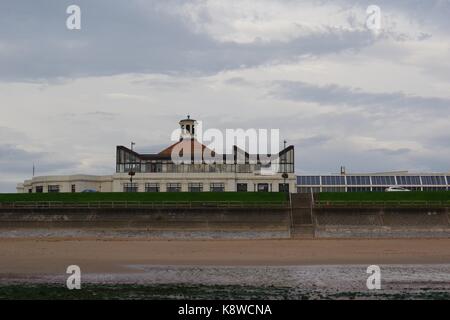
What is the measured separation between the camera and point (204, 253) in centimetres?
4650

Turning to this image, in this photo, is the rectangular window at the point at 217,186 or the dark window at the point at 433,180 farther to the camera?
the dark window at the point at 433,180

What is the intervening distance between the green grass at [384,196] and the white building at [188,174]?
45.3 ft

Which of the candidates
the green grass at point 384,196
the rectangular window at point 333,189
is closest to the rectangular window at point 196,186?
the rectangular window at point 333,189

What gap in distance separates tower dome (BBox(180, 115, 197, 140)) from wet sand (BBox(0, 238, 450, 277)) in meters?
42.5

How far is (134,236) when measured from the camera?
63.0m

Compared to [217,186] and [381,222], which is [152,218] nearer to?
[381,222]

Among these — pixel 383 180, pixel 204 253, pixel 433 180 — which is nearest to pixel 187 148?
pixel 383 180

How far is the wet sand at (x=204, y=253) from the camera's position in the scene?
3947 centimetres

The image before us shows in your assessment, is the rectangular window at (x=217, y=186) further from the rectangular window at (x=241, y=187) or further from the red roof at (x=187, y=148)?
the red roof at (x=187, y=148)

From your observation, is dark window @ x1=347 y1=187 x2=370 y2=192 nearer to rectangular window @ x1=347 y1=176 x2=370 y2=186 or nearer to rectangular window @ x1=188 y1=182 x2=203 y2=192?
rectangular window @ x1=347 y1=176 x2=370 y2=186

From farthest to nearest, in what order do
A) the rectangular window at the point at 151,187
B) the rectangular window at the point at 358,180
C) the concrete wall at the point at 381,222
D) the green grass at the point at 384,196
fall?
the rectangular window at the point at 358,180, the rectangular window at the point at 151,187, the green grass at the point at 384,196, the concrete wall at the point at 381,222
